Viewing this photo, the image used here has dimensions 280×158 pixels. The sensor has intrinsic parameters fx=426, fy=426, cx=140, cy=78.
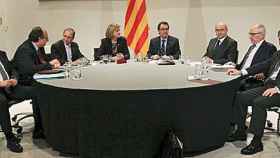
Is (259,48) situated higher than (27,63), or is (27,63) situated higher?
(259,48)

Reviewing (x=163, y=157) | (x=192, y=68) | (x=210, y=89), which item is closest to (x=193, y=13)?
(x=192, y=68)

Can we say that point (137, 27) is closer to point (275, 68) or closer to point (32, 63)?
point (32, 63)

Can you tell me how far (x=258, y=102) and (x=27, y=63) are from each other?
2.64m

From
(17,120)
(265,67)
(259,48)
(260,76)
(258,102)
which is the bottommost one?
(17,120)

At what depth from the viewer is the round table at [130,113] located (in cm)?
384

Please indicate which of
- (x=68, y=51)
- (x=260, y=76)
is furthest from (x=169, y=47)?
(x=260, y=76)

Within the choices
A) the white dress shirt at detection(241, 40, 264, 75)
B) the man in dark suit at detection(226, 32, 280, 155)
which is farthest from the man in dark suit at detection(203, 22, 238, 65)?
the man in dark suit at detection(226, 32, 280, 155)

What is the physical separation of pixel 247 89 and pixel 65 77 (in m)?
2.11

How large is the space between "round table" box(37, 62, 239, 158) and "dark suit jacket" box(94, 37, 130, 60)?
2.05 meters

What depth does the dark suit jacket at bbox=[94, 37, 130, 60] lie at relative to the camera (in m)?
6.39

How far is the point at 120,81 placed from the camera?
4.22 metres

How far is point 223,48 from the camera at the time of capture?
5.94m

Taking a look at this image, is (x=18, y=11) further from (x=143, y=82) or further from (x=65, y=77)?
(x=143, y=82)

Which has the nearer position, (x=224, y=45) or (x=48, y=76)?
(x=48, y=76)
